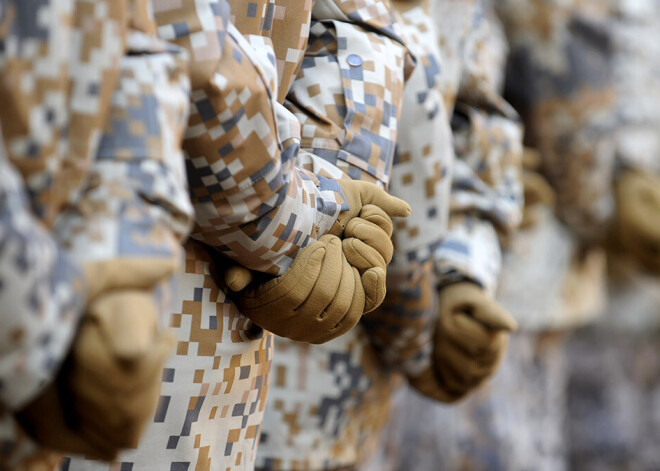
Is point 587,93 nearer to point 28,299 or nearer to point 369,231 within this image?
point 369,231

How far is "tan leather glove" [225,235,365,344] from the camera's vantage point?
33.5 inches

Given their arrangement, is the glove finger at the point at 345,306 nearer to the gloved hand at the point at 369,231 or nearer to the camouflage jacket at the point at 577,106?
the gloved hand at the point at 369,231

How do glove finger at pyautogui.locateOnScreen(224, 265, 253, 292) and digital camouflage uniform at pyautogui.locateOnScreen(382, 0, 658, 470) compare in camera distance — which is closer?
glove finger at pyautogui.locateOnScreen(224, 265, 253, 292)

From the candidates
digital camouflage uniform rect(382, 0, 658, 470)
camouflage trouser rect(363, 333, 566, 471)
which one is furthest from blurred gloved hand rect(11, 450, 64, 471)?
digital camouflage uniform rect(382, 0, 658, 470)

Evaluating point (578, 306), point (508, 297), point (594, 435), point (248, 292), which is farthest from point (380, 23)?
point (594, 435)

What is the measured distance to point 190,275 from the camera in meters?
0.87

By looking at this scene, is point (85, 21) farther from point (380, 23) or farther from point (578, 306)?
point (578, 306)

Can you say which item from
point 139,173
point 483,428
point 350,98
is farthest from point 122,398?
point 483,428

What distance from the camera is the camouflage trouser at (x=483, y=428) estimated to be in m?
1.95

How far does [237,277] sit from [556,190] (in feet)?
4.74

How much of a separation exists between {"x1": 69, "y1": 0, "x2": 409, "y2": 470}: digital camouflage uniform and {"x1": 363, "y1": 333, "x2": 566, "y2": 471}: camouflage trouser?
0.91m

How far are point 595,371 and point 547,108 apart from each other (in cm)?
118

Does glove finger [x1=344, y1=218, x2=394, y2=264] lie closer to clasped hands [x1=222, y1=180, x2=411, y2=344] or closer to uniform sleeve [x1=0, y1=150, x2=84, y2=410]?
clasped hands [x1=222, y1=180, x2=411, y2=344]

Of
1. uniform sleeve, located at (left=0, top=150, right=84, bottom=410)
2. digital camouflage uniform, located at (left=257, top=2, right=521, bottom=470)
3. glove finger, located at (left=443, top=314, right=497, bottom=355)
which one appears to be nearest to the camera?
uniform sleeve, located at (left=0, top=150, right=84, bottom=410)
